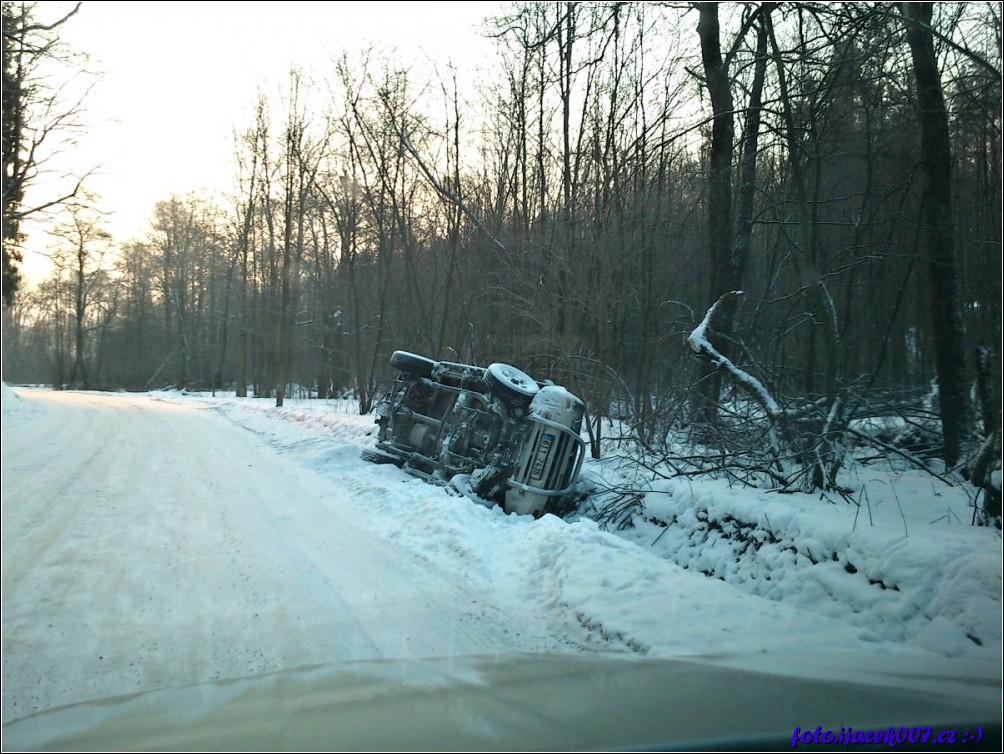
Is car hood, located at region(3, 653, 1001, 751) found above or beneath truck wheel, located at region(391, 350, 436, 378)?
beneath

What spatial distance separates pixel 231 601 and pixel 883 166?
Result: 10168mm

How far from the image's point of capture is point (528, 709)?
10.1ft

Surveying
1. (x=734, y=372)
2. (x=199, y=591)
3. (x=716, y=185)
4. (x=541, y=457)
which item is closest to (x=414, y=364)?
(x=541, y=457)

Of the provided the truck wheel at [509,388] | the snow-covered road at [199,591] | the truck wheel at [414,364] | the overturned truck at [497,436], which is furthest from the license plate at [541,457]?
the truck wheel at [414,364]

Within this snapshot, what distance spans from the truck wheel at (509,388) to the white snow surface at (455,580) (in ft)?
5.02

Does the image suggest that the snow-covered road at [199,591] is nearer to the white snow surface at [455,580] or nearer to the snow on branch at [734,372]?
the white snow surface at [455,580]

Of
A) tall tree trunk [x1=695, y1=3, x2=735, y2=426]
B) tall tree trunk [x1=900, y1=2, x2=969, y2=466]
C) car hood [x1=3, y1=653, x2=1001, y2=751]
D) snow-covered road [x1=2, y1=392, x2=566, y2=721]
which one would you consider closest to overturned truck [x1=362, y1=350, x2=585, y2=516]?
snow-covered road [x1=2, y1=392, x2=566, y2=721]

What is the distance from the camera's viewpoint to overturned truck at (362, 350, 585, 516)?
9.08 m

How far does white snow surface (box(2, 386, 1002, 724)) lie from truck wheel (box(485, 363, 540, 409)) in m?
1.53

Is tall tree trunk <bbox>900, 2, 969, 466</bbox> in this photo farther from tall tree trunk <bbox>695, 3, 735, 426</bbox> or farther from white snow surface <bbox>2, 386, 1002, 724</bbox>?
tall tree trunk <bbox>695, 3, 735, 426</bbox>

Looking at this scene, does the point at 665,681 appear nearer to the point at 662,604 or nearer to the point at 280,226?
the point at 662,604

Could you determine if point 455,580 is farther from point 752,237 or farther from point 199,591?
point 752,237

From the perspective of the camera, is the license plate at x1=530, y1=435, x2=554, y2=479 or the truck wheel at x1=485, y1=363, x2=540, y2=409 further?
the truck wheel at x1=485, y1=363, x2=540, y2=409

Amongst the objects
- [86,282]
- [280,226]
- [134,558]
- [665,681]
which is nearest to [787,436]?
[665,681]
